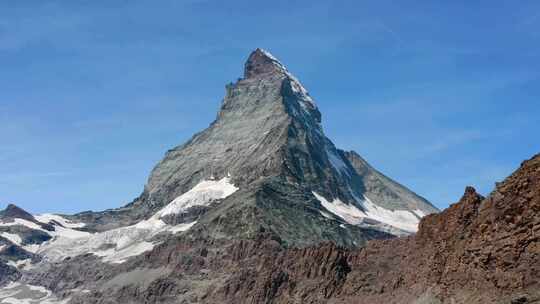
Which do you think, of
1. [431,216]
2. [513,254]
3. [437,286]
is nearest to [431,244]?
[431,216]

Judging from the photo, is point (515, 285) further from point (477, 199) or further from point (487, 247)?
point (477, 199)

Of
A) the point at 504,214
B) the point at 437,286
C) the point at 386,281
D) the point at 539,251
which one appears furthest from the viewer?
the point at 386,281

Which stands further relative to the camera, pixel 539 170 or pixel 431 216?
pixel 431 216

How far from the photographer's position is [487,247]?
121m

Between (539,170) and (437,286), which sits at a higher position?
(539,170)

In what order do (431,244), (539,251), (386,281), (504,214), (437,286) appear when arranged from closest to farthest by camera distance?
(539,251) < (504,214) < (437,286) < (431,244) < (386,281)

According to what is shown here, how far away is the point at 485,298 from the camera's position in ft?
383

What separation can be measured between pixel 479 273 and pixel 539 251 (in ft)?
52.8

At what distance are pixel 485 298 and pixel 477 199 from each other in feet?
106

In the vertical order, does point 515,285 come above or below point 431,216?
below

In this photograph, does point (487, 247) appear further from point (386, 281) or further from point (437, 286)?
point (386, 281)

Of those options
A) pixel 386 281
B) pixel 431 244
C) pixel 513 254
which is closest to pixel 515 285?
pixel 513 254

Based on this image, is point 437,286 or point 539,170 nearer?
point 539,170

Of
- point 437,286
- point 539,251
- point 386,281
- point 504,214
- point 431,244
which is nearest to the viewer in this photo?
point 539,251
